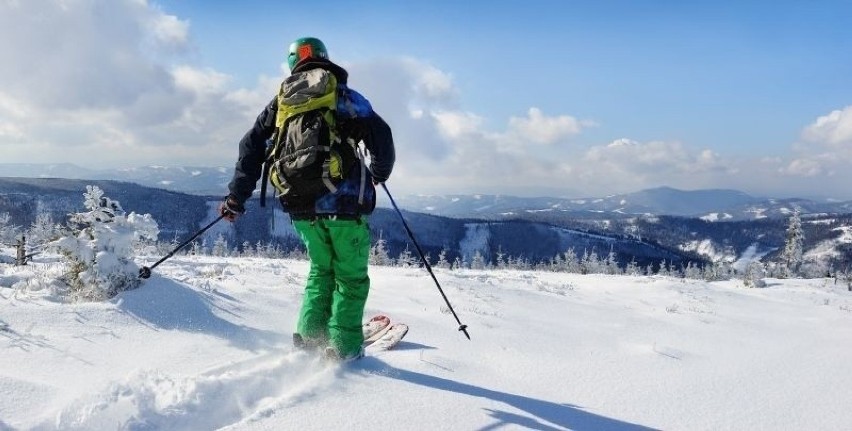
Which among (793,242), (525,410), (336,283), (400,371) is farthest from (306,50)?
(793,242)

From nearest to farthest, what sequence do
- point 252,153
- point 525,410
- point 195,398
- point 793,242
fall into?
point 195,398
point 525,410
point 252,153
point 793,242

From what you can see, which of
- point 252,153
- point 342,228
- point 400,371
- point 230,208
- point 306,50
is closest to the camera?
point 400,371

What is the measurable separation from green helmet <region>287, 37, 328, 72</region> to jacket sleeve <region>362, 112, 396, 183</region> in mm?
795

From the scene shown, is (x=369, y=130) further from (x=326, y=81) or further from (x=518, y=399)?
(x=518, y=399)

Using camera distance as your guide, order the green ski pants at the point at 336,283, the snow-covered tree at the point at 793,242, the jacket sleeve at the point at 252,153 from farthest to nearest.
Result: the snow-covered tree at the point at 793,242 → the jacket sleeve at the point at 252,153 → the green ski pants at the point at 336,283

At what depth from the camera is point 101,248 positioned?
5.54 metres

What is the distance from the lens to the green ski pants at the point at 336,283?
3.87 meters

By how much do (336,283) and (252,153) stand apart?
1.41 m

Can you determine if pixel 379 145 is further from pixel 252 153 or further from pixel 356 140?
pixel 252 153

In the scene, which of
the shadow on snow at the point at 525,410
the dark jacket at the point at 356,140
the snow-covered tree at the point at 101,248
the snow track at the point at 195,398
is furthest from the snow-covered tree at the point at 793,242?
the snow track at the point at 195,398

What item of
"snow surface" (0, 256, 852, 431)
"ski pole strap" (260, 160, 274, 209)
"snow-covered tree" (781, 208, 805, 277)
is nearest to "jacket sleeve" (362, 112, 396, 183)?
"ski pole strap" (260, 160, 274, 209)

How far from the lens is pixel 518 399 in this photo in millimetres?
3361

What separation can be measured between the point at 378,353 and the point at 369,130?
184cm

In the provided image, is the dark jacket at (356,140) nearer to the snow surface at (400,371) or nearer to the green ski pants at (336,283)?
Answer: the green ski pants at (336,283)
